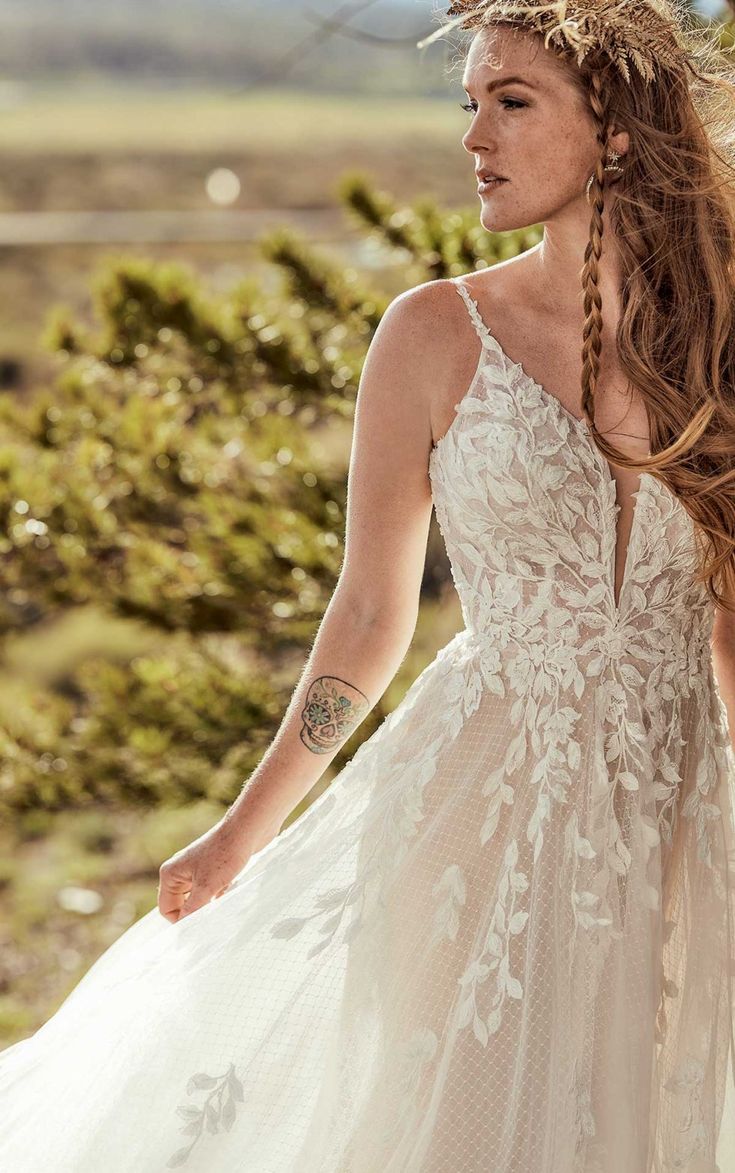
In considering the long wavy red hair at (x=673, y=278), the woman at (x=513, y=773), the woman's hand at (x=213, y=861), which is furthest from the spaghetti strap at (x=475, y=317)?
the woman's hand at (x=213, y=861)

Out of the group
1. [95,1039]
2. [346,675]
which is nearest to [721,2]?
[346,675]

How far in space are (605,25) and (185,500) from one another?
1.93 meters

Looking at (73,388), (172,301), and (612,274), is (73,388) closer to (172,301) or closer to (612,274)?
(172,301)

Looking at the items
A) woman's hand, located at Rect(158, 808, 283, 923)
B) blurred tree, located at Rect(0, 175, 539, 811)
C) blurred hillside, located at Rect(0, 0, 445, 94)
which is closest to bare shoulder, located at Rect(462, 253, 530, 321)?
woman's hand, located at Rect(158, 808, 283, 923)

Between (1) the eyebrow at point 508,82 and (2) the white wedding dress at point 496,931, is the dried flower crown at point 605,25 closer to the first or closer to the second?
(1) the eyebrow at point 508,82

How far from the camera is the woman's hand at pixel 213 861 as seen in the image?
4.86 ft

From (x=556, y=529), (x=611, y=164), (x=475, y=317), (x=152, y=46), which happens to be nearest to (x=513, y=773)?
(x=556, y=529)

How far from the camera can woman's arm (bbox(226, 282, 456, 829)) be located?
4.71 ft

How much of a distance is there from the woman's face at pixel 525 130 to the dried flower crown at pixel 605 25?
0.07ft

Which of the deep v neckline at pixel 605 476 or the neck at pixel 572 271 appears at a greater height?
the neck at pixel 572 271

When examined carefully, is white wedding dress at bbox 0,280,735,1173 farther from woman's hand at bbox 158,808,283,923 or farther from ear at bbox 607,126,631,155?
ear at bbox 607,126,631,155

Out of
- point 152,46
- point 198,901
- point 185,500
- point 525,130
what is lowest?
point 198,901

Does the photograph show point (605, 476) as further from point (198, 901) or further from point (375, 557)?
point (198, 901)

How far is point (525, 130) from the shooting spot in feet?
4.62
